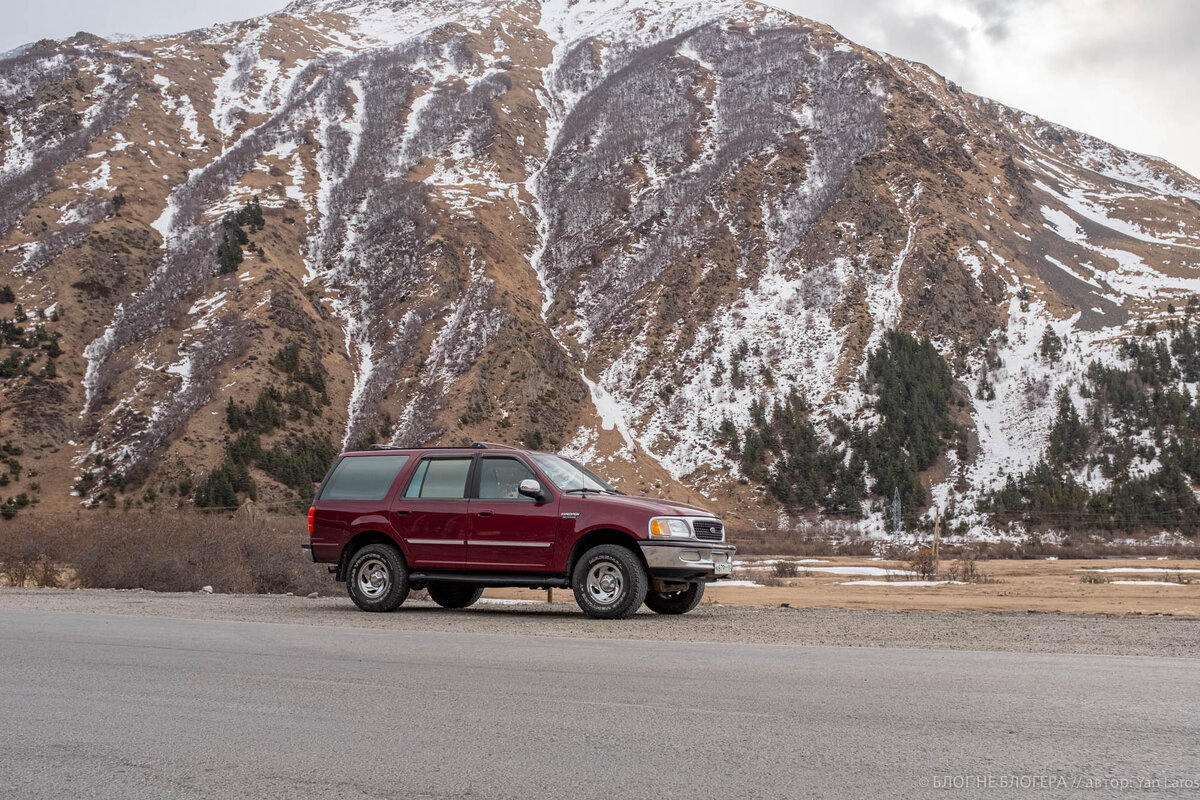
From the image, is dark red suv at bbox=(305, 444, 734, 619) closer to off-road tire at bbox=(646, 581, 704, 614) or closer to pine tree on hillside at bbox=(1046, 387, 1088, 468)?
off-road tire at bbox=(646, 581, 704, 614)

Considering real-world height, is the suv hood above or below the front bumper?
above

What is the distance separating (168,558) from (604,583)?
36.4 ft

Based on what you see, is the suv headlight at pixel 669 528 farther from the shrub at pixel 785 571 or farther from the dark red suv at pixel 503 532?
the shrub at pixel 785 571

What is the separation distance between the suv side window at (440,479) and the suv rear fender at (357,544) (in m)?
0.71

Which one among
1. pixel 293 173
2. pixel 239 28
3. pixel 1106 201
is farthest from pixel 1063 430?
pixel 239 28

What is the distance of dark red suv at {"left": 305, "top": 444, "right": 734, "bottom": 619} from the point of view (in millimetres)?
12961

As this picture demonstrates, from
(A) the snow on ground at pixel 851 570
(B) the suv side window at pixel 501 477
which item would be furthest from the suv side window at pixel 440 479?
(A) the snow on ground at pixel 851 570

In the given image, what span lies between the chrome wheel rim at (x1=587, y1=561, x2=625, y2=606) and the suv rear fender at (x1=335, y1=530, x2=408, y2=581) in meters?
2.79

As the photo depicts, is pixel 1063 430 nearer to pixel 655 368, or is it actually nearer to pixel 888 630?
pixel 655 368

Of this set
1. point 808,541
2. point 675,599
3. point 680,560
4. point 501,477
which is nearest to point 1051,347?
point 808,541

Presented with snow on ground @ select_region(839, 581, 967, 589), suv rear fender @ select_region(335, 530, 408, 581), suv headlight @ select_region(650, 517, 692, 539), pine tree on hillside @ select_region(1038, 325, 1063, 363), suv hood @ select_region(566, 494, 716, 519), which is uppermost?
pine tree on hillside @ select_region(1038, 325, 1063, 363)

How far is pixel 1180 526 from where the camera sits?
57.1m

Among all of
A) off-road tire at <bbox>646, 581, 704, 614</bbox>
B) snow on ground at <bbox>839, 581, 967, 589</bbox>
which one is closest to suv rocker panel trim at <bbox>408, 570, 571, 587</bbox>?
off-road tire at <bbox>646, 581, 704, 614</bbox>

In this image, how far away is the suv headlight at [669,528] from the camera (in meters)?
12.9
